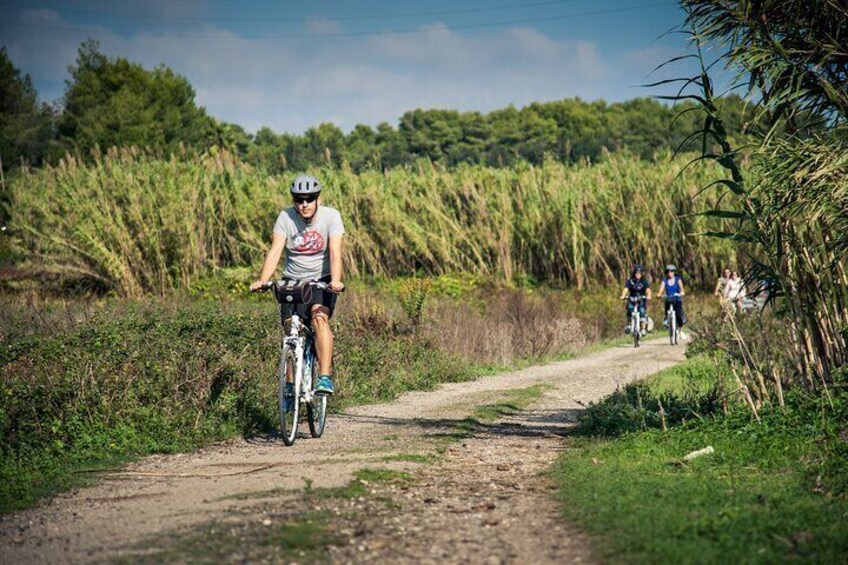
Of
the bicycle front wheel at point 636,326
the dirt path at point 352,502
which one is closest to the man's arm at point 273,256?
the dirt path at point 352,502

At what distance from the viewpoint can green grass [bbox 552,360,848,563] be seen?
5.74 m

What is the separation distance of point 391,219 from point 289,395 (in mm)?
24681

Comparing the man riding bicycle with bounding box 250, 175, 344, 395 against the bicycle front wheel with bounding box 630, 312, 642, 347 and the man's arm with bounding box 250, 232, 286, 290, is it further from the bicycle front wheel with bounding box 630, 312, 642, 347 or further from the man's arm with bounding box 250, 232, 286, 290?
the bicycle front wheel with bounding box 630, 312, 642, 347

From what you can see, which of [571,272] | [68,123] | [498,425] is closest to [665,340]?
[571,272]

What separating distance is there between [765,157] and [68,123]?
72.2 meters

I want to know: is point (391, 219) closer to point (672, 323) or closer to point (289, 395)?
point (672, 323)

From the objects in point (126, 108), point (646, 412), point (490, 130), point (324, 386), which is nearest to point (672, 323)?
point (646, 412)

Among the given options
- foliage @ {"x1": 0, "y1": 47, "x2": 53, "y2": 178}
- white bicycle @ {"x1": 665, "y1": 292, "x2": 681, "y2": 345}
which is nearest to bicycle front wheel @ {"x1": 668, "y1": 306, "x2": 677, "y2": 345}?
white bicycle @ {"x1": 665, "y1": 292, "x2": 681, "y2": 345}

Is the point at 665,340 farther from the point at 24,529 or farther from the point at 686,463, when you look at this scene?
the point at 24,529

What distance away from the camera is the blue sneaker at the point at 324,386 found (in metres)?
10.5

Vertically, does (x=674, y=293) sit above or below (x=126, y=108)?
below

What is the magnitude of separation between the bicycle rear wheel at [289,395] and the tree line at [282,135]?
26.3m

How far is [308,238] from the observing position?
412 inches

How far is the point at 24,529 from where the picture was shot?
6668mm
